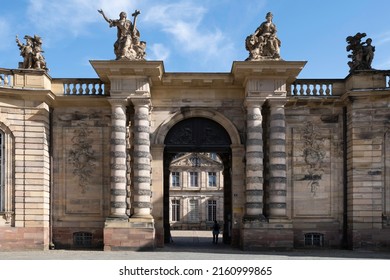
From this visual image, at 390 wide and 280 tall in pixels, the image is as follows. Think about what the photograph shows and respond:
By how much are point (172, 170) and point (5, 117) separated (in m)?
38.0

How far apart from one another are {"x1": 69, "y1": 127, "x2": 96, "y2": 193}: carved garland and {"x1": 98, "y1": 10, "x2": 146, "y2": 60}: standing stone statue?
12.6 feet

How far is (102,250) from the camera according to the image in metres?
23.1

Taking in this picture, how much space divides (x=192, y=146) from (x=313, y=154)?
5.25m

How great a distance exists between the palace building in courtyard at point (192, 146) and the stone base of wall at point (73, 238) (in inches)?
1.7

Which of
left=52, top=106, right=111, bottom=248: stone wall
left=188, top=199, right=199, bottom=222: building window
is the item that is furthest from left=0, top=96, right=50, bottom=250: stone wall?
left=188, top=199, right=199, bottom=222: building window

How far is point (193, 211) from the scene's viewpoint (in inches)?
2328

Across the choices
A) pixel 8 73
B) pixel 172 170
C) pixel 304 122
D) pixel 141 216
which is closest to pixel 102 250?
pixel 141 216

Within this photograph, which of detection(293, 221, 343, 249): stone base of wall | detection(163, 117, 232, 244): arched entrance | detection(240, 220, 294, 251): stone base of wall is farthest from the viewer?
detection(163, 117, 232, 244): arched entrance

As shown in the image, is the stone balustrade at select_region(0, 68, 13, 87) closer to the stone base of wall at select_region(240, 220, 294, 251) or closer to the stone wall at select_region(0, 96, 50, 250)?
the stone wall at select_region(0, 96, 50, 250)

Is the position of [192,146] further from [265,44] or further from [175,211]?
[175,211]

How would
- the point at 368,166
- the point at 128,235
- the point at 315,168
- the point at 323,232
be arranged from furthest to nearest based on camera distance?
1. the point at 315,168
2. the point at 323,232
3. the point at 368,166
4. the point at 128,235

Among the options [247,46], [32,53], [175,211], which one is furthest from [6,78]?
[175,211]

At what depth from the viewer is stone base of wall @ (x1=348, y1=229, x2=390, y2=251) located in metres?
22.9
